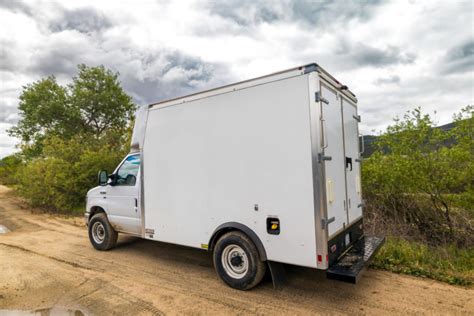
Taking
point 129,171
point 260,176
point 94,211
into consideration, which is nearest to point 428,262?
point 260,176

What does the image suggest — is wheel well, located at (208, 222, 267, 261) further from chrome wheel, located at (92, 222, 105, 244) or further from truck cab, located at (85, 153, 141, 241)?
chrome wheel, located at (92, 222, 105, 244)

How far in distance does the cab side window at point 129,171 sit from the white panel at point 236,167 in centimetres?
56

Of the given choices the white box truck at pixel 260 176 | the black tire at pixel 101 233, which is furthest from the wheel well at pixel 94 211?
the white box truck at pixel 260 176

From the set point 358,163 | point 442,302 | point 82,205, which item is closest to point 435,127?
point 358,163

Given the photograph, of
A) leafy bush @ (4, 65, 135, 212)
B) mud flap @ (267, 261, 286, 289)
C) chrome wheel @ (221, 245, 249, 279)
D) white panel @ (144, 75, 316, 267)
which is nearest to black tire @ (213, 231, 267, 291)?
chrome wheel @ (221, 245, 249, 279)

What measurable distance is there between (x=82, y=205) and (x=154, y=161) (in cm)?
955

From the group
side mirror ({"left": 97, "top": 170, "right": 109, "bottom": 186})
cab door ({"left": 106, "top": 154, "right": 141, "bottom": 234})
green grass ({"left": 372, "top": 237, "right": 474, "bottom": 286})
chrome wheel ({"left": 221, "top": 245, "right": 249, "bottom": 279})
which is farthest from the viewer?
side mirror ({"left": 97, "top": 170, "right": 109, "bottom": 186})

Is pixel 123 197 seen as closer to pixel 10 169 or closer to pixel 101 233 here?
pixel 101 233

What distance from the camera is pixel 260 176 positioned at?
3.65m

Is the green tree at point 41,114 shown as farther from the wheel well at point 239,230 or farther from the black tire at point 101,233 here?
the wheel well at point 239,230

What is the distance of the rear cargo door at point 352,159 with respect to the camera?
4260mm

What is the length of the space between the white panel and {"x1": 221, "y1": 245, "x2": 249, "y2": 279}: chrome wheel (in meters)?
0.38

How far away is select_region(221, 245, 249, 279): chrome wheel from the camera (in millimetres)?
3874

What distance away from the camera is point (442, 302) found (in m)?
3.42
